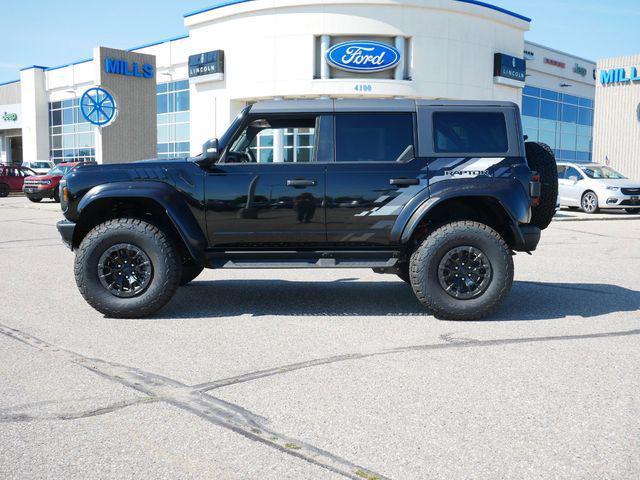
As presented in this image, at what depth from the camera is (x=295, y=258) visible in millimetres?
6172

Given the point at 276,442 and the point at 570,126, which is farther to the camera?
the point at 570,126

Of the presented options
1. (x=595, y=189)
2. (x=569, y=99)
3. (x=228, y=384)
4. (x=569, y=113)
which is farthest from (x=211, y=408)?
(x=569, y=113)

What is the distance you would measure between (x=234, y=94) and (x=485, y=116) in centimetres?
3105

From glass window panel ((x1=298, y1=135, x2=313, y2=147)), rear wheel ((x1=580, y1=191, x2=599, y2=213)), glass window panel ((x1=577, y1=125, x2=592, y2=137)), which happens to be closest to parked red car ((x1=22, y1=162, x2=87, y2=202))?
rear wheel ((x1=580, y1=191, x2=599, y2=213))

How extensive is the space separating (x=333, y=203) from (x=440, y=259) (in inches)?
43.2

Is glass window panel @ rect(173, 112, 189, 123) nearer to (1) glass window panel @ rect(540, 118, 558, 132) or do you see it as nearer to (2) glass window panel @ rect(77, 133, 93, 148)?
(2) glass window panel @ rect(77, 133, 93, 148)

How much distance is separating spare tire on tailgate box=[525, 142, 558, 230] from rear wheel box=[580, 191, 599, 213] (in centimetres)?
1519

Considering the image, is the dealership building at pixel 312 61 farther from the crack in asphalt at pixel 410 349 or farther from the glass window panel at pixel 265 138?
the crack in asphalt at pixel 410 349

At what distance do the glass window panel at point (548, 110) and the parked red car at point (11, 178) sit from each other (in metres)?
34.2

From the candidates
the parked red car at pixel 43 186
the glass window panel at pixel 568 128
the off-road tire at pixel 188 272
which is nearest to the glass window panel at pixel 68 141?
the parked red car at pixel 43 186

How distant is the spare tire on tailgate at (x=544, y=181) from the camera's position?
21.3 feet

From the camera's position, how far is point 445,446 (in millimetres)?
3236

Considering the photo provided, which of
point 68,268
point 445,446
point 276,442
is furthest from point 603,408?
point 68,268

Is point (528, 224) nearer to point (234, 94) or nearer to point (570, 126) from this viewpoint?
point (234, 94)
